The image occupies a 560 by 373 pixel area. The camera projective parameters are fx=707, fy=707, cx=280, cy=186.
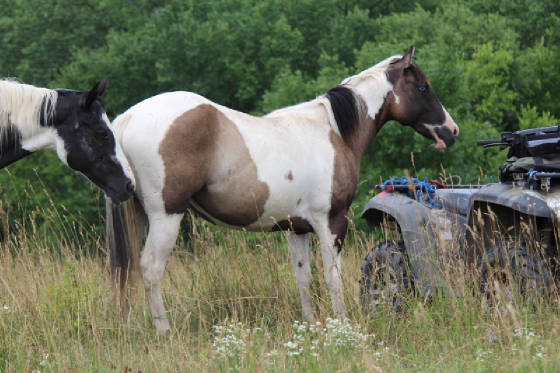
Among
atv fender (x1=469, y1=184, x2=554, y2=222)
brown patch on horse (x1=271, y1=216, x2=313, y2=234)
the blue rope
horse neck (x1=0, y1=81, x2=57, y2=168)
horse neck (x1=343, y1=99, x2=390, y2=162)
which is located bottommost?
brown patch on horse (x1=271, y1=216, x2=313, y2=234)

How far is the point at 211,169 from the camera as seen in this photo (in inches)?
194

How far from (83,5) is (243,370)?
32029 millimetres

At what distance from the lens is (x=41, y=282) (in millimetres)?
5691

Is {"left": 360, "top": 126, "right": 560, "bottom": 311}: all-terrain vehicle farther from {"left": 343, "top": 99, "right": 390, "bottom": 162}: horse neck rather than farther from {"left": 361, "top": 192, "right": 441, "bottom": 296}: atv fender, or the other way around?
{"left": 343, "top": 99, "right": 390, "bottom": 162}: horse neck

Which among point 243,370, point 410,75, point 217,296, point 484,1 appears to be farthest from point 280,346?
point 484,1

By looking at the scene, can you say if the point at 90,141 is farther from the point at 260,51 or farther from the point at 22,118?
the point at 260,51

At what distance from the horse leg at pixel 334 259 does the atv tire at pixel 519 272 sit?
1176 millimetres

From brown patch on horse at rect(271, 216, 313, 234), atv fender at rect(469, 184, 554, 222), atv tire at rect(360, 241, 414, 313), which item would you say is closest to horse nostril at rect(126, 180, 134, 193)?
brown patch on horse at rect(271, 216, 313, 234)

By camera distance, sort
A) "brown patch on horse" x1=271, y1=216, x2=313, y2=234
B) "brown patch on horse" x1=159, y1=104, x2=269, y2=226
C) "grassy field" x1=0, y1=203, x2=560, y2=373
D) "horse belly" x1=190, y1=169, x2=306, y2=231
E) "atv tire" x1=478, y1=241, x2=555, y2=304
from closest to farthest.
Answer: "grassy field" x1=0, y1=203, x2=560, y2=373 → "atv tire" x1=478, y1=241, x2=555, y2=304 → "brown patch on horse" x1=159, y1=104, x2=269, y2=226 → "horse belly" x1=190, y1=169, x2=306, y2=231 → "brown patch on horse" x1=271, y1=216, x2=313, y2=234

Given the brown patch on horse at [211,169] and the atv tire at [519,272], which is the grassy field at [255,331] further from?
the brown patch on horse at [211,169]

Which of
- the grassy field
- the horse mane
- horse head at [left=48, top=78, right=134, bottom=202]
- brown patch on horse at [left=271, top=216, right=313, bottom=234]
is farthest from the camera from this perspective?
brown patch on horse at [left=271, top=216, right=313, bottom=234]

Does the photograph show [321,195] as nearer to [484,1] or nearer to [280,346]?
[280,346]

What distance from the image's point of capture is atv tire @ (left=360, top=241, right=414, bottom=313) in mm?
4867

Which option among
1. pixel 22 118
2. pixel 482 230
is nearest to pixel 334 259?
pixel 482 230
